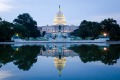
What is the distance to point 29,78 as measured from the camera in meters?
9.52

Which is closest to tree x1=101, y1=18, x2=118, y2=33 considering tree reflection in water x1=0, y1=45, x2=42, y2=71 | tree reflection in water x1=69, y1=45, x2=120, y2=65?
tree reflection in water x1=69, y1=45, x2=120, y2=65

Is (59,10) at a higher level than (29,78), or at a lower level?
higher

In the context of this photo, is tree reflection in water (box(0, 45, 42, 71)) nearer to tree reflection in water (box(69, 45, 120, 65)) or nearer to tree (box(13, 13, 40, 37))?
tree reflection in water (box(69, 45, 120, 65))

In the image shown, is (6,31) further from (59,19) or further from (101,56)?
(59,19)

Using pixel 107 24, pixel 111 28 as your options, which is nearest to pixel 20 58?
pixel 111 28

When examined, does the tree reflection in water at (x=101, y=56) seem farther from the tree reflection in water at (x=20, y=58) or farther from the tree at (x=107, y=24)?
the tree at (x=107, y=24)

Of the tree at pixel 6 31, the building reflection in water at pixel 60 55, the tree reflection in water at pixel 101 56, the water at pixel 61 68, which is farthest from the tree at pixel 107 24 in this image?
the water at pixel 61 68

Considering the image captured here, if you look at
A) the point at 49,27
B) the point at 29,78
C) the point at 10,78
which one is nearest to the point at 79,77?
the point at 29,78

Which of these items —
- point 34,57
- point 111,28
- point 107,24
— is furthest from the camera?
point 107,24

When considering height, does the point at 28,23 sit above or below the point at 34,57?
above

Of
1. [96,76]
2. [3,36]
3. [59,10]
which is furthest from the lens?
[59,10]

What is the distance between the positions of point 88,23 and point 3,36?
89.5 feet

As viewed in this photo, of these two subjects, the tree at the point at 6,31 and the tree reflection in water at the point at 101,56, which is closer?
the tree reflection in water at the point at 101,56

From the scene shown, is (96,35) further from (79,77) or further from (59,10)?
(79,77)
